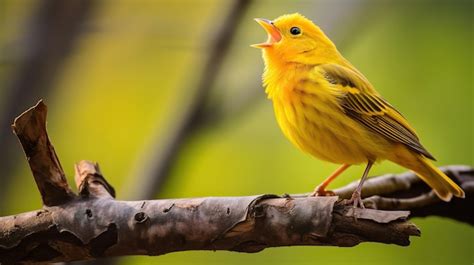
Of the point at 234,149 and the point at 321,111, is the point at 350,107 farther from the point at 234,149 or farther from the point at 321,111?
the point at 234,149

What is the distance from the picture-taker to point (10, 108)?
666cm

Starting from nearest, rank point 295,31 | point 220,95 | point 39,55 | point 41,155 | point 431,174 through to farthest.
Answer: point 41,155, point 431,174, point 295,31, point 39,55, point 220,95

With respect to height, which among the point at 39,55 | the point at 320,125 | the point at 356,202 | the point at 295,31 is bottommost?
the point at 356,202

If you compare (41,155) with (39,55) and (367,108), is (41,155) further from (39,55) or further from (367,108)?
(39,55)

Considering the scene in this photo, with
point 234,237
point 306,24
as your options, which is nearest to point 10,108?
point 306,24

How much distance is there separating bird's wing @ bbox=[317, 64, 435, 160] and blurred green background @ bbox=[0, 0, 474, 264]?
2019 millimetres

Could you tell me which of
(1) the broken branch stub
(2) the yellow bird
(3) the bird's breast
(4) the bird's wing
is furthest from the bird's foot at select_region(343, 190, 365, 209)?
(1) the broken branch stub

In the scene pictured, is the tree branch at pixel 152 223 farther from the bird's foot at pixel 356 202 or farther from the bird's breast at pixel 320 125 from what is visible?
the bird's breast at pixel 320 125

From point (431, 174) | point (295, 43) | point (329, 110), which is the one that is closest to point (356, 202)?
point (329, 110)

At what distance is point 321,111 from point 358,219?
108 cm

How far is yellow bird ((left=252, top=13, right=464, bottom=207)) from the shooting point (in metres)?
4.11

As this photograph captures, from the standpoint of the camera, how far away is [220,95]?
690 centimetres

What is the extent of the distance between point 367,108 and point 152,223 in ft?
4.75

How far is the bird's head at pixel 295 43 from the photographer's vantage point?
436 cm
